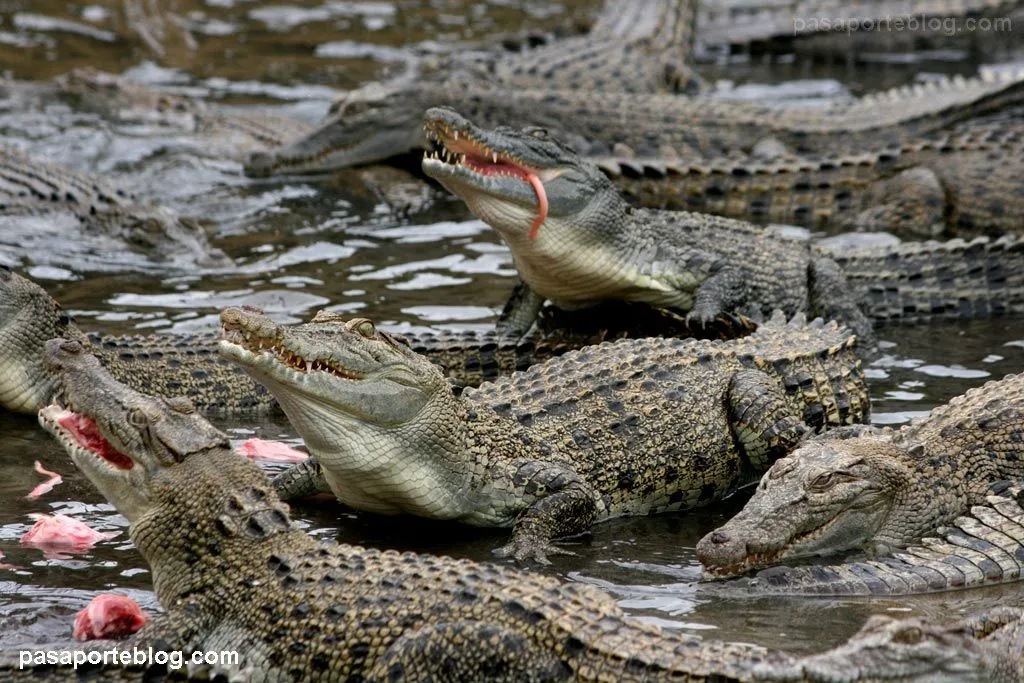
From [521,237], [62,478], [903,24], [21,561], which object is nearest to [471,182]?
[521,237]

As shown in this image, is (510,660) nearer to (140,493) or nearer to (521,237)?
(140,493)

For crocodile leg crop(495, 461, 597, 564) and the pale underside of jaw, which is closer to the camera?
crocodile leg crop(495, 461, 597, 564)

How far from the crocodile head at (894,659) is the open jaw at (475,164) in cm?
334

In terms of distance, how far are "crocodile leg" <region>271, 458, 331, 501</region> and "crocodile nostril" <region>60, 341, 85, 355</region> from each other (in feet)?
3.38

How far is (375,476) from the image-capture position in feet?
17.2

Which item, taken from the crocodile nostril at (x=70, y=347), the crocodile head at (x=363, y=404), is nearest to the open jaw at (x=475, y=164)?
the crocodile head at (x=363, y=404)

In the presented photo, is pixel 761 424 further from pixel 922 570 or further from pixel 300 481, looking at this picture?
pixel 300 481

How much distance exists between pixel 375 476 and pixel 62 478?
151 centimetres

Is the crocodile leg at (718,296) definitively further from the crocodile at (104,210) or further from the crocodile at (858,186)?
the crocodile at (104,210)

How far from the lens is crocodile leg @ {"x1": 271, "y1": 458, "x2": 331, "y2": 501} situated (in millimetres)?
5645

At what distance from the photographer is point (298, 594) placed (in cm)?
429

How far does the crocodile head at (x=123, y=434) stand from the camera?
4.57 meters

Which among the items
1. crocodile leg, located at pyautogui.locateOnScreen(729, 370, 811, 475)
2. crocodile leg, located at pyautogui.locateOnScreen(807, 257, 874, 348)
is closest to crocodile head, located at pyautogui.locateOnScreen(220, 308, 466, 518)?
crocodile leg, located at pyautogui.locateOnScreen(729, 370, 811, 475)

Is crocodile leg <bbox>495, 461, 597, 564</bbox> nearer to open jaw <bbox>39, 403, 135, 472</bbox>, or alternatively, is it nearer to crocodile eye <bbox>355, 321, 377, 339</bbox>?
crocodile eye <bbox>355, 321, 377, 339</bbox>
